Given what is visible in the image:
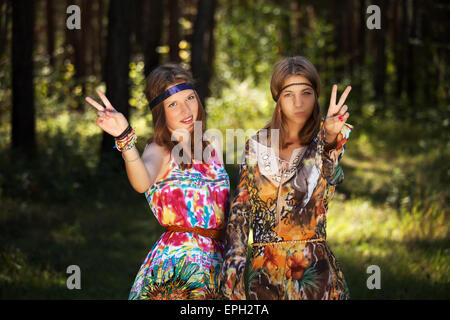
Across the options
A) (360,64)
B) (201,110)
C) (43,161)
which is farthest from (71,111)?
(201,110)

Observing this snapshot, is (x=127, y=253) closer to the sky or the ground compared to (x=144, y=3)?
closer to the ground

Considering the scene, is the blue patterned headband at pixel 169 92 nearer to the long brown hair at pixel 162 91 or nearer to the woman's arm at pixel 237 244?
the long brown hair at pixel 162 91

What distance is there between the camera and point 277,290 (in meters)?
2.84

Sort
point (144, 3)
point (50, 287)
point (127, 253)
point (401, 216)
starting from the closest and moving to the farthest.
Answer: point (50, 287), point (127, 253), point (401, 216), point (144, 3)

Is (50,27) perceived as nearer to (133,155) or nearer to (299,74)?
(133,155)

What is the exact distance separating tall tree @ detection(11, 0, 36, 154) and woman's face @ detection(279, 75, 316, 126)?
7.75 metres

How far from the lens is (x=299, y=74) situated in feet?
9.65

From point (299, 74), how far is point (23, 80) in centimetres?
799

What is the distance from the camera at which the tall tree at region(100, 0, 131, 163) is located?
9.49 m

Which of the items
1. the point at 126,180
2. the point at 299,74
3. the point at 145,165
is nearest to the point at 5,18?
the point at 126,180

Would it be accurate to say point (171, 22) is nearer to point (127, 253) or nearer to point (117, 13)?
point (117, 13)

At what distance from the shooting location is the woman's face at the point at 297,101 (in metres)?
2.95

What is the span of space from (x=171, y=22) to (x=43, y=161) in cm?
1042

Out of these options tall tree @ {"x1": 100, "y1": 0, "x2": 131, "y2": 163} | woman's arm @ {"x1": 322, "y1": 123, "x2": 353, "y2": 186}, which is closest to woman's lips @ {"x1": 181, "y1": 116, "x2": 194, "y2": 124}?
woman's arm @ {"x1": 322, "y1": 123, "x2": 353, "y2": 186}
